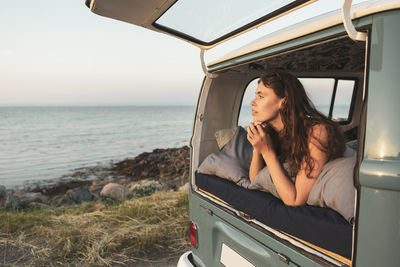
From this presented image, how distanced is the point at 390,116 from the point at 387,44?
0.85 ft

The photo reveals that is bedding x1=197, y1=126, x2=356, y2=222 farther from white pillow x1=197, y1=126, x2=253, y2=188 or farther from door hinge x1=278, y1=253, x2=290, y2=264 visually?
door hinge x1=278, y1=253, x2=290, y2=264

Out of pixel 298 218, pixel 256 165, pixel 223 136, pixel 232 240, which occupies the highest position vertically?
pixel 223 136

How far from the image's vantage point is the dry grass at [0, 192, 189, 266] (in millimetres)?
4000

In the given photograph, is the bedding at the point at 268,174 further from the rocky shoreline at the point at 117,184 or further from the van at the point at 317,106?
the rocky shoreline at the point at 117,184

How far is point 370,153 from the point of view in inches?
44.3

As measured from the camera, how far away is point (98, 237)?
4504 mm

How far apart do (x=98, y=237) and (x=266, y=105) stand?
11.6 feet

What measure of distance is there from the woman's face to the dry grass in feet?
8.83

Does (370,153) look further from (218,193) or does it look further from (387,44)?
(218,193)

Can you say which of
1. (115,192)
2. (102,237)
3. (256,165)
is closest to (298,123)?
(256,165)

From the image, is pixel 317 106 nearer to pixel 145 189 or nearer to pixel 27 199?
pixel 145 189

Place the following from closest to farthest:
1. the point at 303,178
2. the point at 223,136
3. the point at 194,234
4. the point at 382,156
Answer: the point at 382,156
the point at 303,178
the point at 194,234
the point at 223,136

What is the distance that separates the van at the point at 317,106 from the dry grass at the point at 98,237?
1729mm

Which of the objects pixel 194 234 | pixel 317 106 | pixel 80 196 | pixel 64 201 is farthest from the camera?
pixel 80 196
